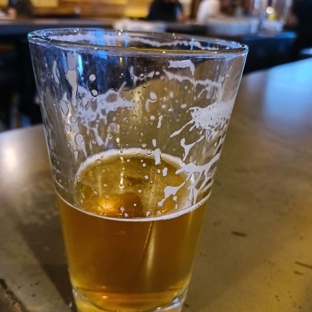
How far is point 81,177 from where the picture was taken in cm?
33

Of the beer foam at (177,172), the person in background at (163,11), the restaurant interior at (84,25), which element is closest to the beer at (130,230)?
the beer foam at (177,172)

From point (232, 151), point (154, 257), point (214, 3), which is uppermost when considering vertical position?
point (154, 257)

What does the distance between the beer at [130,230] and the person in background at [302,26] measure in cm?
393

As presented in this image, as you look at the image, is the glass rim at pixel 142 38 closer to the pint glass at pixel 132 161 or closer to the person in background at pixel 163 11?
the pint glass at pixel 132 161

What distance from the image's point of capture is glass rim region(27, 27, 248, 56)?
251 mm

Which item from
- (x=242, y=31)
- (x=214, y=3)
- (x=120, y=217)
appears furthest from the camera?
(x=214, y=3)

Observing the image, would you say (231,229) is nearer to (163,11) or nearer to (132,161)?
(132,161)

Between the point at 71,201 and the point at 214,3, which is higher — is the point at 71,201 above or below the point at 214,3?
above

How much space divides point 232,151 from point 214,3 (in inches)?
135

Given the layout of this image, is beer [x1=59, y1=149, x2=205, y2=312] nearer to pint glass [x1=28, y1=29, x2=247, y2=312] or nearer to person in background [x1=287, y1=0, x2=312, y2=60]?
pint glass [x1=28, y1=29, x2=247, y2=312]

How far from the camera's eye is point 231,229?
495mm

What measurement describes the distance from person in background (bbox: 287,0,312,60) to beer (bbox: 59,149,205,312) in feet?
12.9

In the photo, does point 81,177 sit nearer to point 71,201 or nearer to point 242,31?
point 71,201

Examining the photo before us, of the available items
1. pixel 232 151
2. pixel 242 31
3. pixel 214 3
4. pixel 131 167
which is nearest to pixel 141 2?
pixel 214 3
